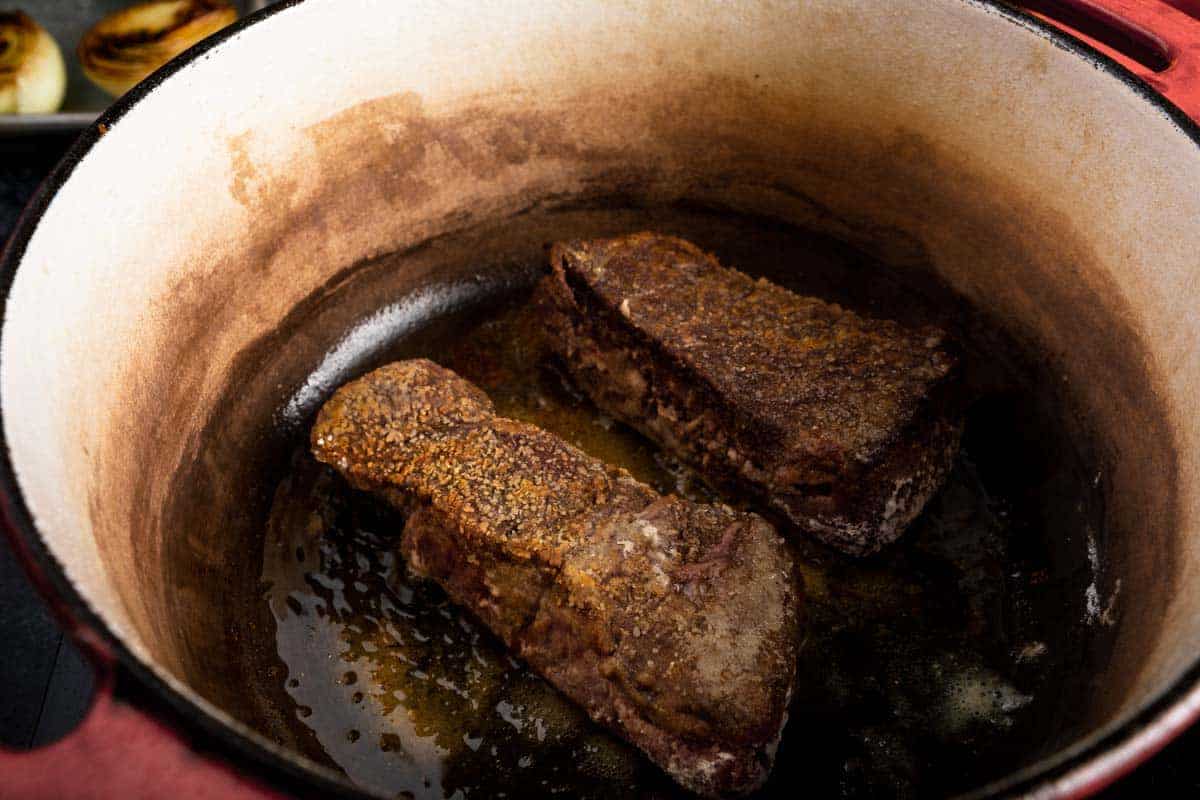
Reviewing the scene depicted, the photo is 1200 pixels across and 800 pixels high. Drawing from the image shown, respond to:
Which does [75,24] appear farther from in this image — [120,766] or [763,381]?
[120,766]

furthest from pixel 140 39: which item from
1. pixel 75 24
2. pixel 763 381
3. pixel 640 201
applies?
pixel 763 381

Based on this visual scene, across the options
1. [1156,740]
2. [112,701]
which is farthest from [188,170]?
[1156,740]

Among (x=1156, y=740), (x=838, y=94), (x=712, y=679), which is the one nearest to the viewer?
(x=1156, y=740)

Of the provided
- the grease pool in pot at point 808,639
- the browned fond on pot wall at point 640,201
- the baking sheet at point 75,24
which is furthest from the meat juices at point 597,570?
the baking sheet at point 75,24

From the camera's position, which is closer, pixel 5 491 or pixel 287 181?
pixel 5 491

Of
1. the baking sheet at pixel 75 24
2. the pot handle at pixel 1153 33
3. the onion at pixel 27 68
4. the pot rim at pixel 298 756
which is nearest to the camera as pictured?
the pot rim at pixel 298 756

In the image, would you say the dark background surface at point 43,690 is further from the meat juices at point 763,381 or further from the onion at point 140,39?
the onion at point 140,39

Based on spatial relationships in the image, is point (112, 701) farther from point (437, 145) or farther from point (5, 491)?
point (437, 145)
